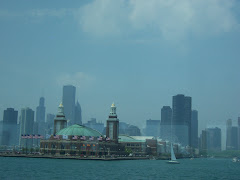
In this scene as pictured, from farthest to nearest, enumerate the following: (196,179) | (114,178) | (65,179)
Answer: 1. (196,179)
2. (114,178)
3. (65,179)

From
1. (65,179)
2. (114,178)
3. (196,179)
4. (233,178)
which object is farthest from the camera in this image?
(233,178)

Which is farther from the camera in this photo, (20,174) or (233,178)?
(233,178)

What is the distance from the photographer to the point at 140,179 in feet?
401

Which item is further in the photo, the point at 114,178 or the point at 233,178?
the point at 233,178

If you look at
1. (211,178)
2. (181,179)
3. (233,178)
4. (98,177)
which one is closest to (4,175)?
(98,177)

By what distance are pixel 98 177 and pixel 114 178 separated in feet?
15.5

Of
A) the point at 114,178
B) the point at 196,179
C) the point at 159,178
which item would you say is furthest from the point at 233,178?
the point at 114,178

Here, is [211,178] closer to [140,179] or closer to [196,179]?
[196,179]

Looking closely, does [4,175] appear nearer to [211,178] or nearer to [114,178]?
[114,178]

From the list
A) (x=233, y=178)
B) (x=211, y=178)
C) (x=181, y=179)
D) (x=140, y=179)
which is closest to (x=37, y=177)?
(x=140, y=179)

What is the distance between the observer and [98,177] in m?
123

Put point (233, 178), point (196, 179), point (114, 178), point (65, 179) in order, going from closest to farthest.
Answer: point (65, 179) → point (114, 178) → point (196, 179) → point (233, 178)

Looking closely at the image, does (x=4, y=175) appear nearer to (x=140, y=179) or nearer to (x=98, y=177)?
(x=98, y=177)

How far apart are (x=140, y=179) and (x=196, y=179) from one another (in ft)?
63.1
